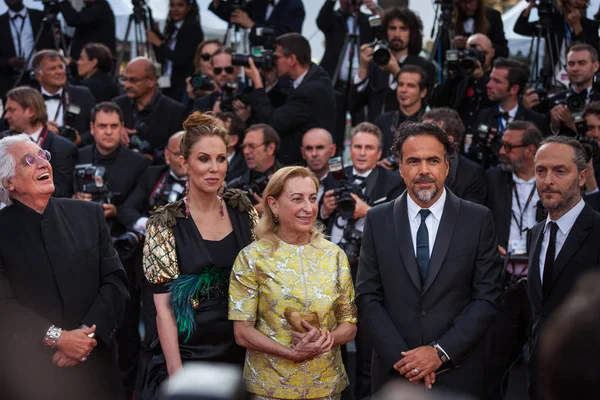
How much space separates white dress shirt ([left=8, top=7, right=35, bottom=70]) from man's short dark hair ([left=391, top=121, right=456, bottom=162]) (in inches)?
228

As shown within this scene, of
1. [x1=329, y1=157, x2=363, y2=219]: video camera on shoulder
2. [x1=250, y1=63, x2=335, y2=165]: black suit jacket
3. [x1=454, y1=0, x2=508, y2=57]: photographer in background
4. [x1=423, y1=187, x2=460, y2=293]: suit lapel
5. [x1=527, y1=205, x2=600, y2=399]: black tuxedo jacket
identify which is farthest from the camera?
[x1=454, y1=0, x2=508, y2=57]: photographer in background

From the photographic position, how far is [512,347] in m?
5.63

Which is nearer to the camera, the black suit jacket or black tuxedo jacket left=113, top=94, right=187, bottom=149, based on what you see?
the black suit jacket

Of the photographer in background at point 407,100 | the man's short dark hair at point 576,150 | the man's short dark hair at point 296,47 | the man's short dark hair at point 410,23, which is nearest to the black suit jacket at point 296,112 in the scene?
the man's short dark hair at point 296,47

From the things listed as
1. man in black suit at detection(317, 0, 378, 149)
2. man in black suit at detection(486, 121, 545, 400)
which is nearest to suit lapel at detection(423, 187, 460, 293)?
man in black suit at detection(486, 121, 545, 400)

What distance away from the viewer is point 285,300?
3.89 metres

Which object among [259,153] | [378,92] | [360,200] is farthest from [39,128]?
[378,92]

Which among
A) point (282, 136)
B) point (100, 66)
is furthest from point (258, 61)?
point (100, 66)

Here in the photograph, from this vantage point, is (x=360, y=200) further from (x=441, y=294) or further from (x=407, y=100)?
(x=441, y=294)

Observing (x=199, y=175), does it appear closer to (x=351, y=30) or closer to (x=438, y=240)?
(x=438, y=240)

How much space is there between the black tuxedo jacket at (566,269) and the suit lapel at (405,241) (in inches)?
29.7

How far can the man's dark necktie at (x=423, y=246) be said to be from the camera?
4.06 meters

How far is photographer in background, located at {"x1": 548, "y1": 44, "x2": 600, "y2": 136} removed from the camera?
6395mm

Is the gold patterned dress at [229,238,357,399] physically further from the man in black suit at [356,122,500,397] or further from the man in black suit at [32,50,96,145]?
the man in black suit at [32,50,96,145]
